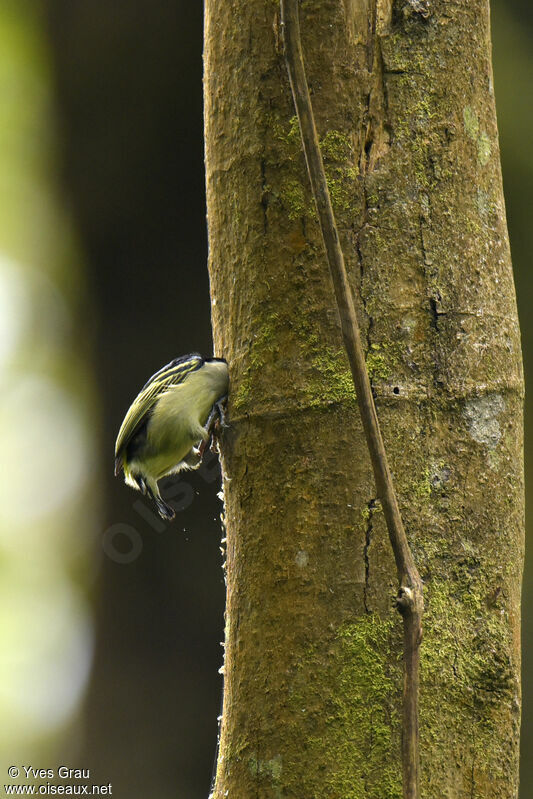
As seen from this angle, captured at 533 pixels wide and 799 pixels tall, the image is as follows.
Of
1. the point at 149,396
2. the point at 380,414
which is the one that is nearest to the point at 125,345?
the point at 149,396

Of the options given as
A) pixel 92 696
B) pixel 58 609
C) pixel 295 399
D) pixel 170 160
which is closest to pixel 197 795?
pixel 92 696

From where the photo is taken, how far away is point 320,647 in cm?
163

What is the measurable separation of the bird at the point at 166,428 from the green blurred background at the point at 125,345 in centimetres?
228

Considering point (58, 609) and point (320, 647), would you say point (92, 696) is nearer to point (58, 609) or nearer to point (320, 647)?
point (58, 609)

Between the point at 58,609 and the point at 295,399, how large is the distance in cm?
612

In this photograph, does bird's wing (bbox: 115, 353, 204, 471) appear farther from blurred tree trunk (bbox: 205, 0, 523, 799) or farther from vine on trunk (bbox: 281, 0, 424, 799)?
vine on trunk (bbox: 281, 0, 424, 799)

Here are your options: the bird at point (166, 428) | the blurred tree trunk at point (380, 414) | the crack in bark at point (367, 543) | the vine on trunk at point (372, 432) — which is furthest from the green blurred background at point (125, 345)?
the vine on trunk at point (372, 432)

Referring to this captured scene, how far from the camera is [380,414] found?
1659 millimetres

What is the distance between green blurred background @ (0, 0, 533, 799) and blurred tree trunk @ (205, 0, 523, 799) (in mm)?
3495

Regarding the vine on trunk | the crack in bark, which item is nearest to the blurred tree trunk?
the crack in bark

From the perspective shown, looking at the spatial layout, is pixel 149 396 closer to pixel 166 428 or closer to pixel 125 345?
pixel 166 428

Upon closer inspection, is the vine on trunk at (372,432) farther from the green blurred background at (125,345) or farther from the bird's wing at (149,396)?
the green blurred background at (125,345)

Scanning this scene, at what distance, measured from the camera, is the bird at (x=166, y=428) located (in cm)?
238

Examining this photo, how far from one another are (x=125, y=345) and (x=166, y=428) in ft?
12.0
